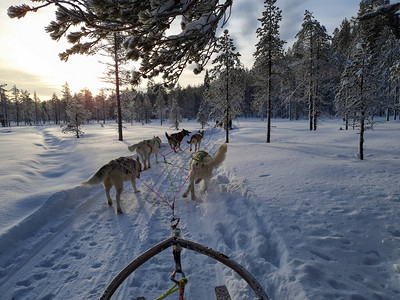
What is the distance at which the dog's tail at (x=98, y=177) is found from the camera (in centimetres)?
462

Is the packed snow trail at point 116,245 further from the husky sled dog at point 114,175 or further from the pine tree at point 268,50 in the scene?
the pine tree at point 268,50

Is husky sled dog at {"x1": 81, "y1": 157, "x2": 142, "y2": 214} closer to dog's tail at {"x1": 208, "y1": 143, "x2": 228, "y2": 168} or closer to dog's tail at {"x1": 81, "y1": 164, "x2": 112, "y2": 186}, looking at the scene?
dog's tail at {"x1": 81, "y1": 164, "x2": 112, "y2": 186}

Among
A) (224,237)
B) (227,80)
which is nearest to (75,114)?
(227,80)

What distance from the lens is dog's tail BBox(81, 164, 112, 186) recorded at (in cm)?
462

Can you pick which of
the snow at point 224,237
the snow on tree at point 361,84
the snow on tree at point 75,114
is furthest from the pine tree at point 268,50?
the snow on tree at point 75,114

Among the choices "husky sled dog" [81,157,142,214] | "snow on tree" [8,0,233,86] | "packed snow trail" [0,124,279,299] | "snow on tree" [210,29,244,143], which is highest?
"snow on tree" [210,29,244,143]

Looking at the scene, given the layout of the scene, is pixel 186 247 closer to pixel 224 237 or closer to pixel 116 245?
pixel 224 237

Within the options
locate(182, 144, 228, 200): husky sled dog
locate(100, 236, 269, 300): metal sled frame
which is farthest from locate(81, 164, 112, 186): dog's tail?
locate(100, 236, 269, 300): metal sled frame

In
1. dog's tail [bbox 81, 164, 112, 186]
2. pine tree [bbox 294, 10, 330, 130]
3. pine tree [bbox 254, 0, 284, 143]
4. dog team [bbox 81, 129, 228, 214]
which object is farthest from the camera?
pine tree [bbox 294, 10, 330, 130]

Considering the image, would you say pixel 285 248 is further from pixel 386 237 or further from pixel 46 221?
pixel 46 221

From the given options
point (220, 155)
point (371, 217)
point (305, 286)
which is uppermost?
point (220, 155)

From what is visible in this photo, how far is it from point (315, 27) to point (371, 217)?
2457cm

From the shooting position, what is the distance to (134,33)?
2871 millimetres

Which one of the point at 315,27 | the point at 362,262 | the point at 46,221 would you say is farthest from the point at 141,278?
the point at 315,27
